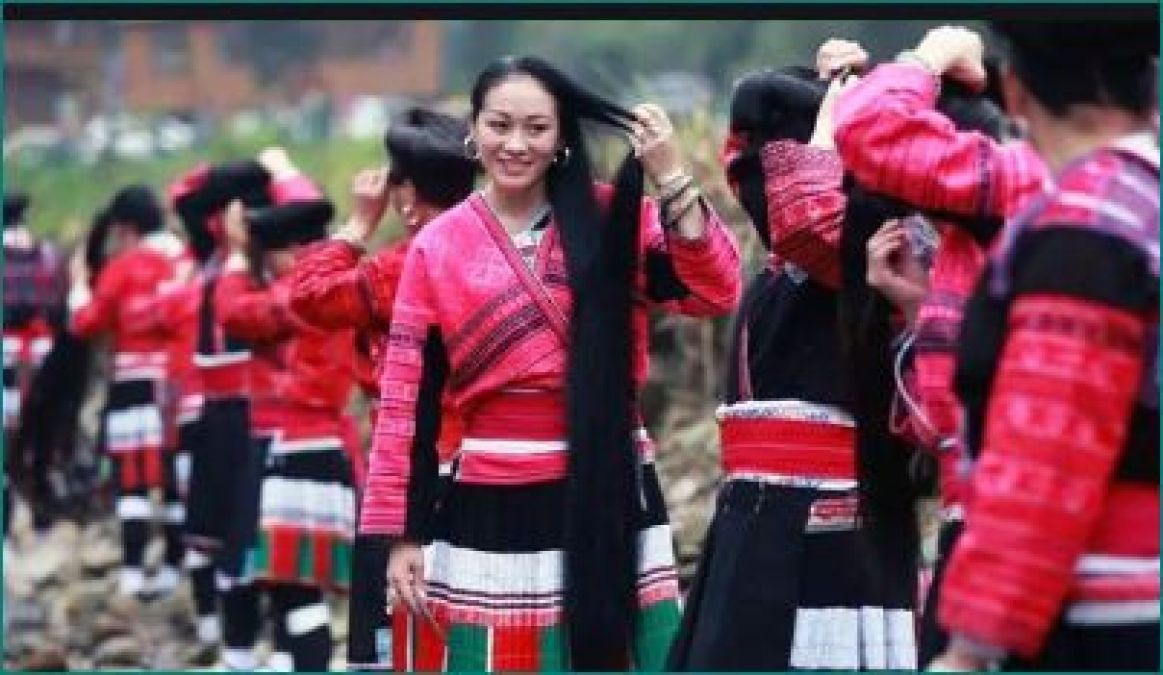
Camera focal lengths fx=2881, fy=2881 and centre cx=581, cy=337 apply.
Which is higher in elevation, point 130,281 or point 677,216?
point 677,216

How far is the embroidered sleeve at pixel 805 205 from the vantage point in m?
5.80

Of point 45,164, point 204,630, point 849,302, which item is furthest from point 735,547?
point 45,164

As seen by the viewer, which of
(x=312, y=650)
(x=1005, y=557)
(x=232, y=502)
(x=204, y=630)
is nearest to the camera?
(x=1005, y=557)

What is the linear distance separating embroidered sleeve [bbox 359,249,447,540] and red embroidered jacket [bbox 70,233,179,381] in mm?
7023

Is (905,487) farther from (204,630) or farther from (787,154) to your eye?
(204,630)

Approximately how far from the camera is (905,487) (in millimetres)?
5457

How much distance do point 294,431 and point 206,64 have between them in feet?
85.5

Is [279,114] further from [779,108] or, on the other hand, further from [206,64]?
[779,108]

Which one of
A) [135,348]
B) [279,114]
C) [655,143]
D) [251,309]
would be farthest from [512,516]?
[279,114]

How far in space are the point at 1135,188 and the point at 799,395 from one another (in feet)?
7.05

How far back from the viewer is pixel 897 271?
197 inches

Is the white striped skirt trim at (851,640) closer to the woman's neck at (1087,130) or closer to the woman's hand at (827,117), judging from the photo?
the woman's hand at (827,117)

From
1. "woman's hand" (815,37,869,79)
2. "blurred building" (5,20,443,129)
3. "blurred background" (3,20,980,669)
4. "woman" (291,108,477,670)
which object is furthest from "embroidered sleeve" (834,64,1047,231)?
"blurred building" (5,20,443,129)

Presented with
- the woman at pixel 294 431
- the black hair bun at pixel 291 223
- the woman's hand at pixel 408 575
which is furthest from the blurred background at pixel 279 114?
the woman's hand at pixel 408 575
